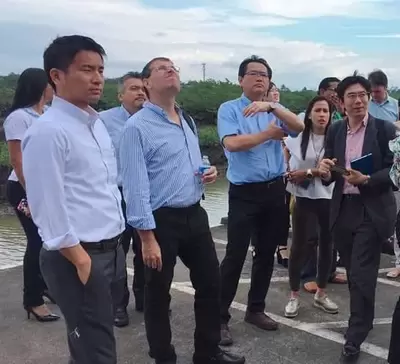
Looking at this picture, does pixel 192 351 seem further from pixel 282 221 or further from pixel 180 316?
pixel 282 221

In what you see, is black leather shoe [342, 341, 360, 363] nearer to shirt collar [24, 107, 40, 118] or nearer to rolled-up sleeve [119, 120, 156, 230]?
rolled-up sleeve [119, 120, 156, 230]

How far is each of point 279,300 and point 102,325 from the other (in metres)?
2.57

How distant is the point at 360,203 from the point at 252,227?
0.78 meters

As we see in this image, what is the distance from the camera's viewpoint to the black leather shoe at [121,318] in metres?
4.09

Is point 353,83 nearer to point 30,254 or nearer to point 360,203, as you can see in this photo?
point 360,203

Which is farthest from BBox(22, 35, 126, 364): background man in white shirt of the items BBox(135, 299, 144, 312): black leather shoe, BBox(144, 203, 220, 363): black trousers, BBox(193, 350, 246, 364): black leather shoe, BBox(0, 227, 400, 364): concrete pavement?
BBox(135, 299, 144, 312): black leather shoe

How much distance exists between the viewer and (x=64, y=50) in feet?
7.72

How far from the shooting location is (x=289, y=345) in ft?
12.3

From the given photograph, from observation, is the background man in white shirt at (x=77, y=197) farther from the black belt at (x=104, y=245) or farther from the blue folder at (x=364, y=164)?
the blue folder at (x=364, y=164)

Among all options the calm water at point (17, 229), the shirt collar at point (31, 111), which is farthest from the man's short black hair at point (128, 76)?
the calm water at point (17, 229)

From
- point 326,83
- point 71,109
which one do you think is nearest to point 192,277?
point 71,109

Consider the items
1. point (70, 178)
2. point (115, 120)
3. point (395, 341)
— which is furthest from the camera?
point (115, 120)

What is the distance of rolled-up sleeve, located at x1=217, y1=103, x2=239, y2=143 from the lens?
3809mm

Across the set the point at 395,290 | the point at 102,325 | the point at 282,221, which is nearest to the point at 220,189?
the point at 395,290
